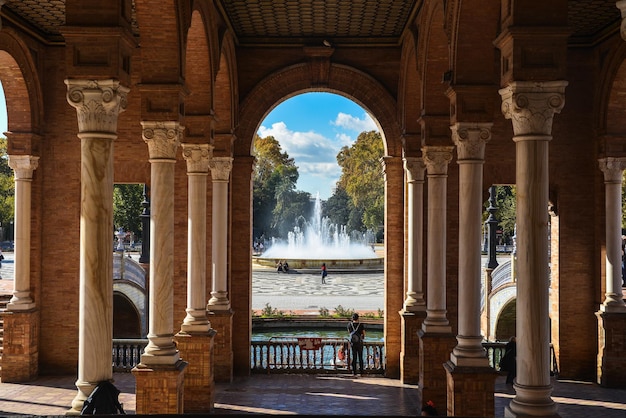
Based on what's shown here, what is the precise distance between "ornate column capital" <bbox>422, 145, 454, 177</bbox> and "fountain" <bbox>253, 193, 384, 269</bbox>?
1272 inches

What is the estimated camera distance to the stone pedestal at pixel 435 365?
1348 centimetres

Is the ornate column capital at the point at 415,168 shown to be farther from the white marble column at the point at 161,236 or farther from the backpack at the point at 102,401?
the backpack at the point at 102,401

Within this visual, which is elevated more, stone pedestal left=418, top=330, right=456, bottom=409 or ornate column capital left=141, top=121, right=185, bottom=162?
ornate column capital left=141, top=121, right=185, bottom=162

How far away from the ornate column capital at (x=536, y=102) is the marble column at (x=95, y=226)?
4.51 m

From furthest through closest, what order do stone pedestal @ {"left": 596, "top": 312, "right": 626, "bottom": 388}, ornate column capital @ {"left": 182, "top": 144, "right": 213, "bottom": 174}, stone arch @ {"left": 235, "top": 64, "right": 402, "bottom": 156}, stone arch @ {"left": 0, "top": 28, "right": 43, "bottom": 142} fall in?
stone arch @ {"left": 235, "top": 64, "right": 402, "bottom": 156}, stone pedestal @ {"left": 596, "top": 312, "right": 626, "bottom": 388}, stone arch @ {"left": 0, "top": 28, "right": 43, "bottom": 142}, ornate column capital @ {"left": 182, "top": 144, "right": 213, "bottom": 174}

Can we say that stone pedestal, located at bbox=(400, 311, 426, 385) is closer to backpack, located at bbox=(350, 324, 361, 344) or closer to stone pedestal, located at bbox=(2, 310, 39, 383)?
backpack, located at bbox=(350, 324, 361, 344)

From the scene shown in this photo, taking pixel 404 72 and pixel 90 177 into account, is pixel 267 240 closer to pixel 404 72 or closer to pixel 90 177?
pixel 404 72

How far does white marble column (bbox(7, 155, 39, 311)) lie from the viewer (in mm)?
15758

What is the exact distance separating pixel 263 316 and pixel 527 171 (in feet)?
61.1

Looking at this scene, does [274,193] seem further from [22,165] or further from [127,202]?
[22,165]

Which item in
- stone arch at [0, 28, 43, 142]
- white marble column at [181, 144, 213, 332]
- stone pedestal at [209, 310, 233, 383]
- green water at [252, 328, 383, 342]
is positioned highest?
stone arch at [0, 28, 43, 142]

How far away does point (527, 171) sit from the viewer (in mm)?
7715

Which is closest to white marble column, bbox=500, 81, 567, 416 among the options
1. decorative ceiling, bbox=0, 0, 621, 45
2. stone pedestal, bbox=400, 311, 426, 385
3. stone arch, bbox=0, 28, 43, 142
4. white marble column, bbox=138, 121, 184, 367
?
white marble column, bbox=138, 121, 184, 367

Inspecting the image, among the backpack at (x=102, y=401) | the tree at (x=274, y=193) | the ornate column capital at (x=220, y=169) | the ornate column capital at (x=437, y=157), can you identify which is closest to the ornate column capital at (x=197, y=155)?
the ornate column capital at (x=220, y=169)
